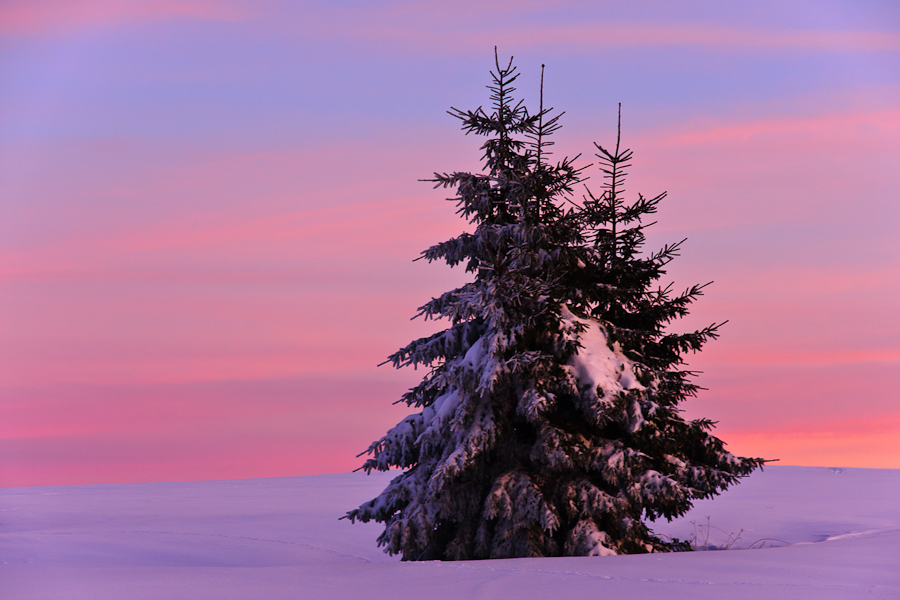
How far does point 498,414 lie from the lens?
12.7 m

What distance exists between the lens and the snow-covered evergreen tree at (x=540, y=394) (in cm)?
1227

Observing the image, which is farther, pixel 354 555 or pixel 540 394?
pixel 354 555

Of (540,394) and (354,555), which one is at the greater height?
(540,394)

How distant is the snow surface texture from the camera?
7852 millimetres

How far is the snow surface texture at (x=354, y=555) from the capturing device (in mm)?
7852

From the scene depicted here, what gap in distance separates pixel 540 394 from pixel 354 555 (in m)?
5.83

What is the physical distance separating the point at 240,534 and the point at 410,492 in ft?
20.5

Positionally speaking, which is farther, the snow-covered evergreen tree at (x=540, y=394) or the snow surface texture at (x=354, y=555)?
the snow-covered evergreen tree at (x=540, y=394)

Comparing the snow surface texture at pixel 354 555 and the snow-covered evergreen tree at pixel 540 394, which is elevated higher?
the snow-covered evergreen tree at pixel 540 394

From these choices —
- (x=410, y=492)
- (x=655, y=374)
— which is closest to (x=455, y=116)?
(x=655, y=374)

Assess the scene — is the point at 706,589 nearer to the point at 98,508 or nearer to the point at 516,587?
the point at 516,587

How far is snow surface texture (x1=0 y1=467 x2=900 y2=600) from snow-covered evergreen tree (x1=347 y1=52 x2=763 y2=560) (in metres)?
1.87

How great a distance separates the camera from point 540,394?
41.0 feet

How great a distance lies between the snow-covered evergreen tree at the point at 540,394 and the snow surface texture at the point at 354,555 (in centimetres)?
187
